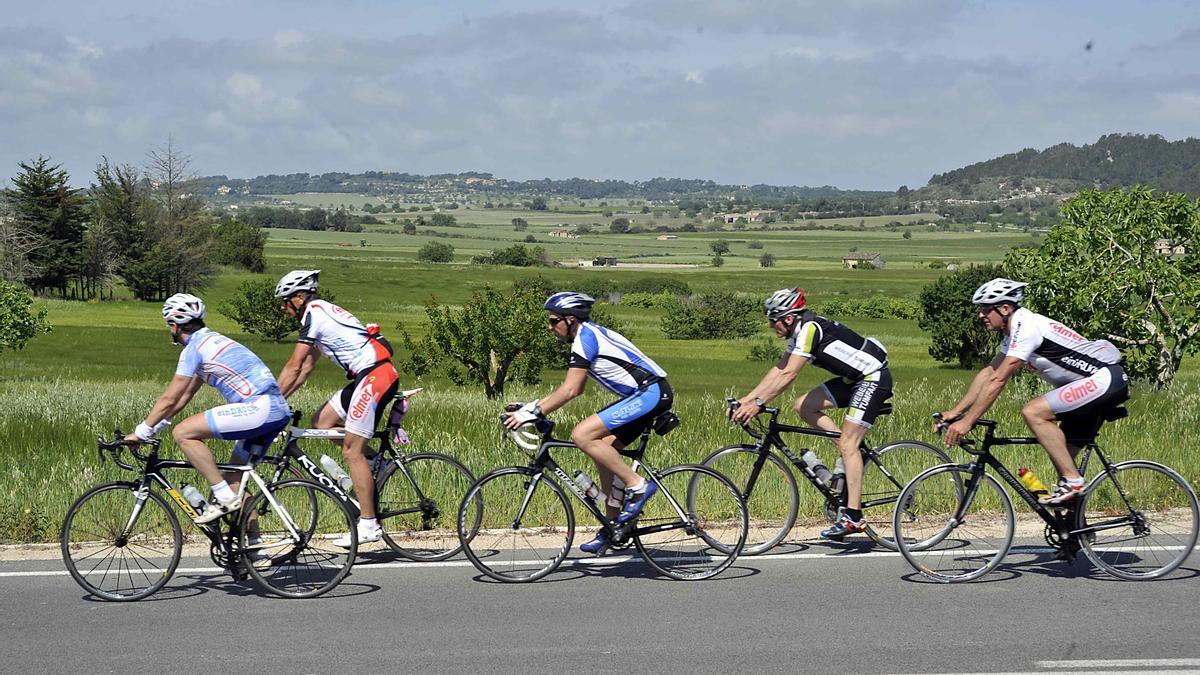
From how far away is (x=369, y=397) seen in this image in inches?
339

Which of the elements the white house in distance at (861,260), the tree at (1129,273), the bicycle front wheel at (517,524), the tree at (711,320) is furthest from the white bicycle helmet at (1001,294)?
the white house in distance at (861,260)

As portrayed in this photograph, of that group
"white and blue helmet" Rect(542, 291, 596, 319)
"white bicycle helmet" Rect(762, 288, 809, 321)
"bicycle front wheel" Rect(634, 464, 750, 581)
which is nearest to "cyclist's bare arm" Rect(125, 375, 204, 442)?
"white and blue helmet" Rect(542, 291, 596, 319)

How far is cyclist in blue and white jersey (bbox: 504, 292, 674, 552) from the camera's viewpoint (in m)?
8.34

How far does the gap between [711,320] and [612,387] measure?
3339 inches

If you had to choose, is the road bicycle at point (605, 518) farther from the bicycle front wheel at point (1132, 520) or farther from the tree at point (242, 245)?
the tree at point (242, 245)

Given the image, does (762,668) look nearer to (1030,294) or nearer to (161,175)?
(1030,294)

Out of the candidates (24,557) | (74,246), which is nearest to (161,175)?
(74,246)

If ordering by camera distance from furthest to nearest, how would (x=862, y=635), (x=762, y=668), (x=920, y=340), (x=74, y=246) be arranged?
1. (x=74, y=246)
2. (x=920, y=340)
3. (x=862, y=635)
4. (x=762, y=668)

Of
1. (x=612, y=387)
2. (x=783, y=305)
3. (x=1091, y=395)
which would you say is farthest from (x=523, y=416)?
(x=1091, y=395)

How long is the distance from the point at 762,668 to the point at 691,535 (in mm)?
2436

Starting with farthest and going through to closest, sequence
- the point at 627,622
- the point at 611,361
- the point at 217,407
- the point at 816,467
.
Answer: the point at 816,467
the point at 611,361
the point at 217,407
the point at 627,622

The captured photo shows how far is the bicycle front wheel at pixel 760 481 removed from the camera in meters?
9.25

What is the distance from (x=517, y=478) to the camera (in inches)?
333

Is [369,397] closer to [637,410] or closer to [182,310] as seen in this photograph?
[182,310]
